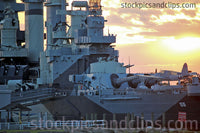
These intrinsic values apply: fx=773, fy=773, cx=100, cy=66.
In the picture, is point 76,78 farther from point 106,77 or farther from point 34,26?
point 34,26

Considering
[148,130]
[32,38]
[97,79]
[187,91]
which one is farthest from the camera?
[32,38]

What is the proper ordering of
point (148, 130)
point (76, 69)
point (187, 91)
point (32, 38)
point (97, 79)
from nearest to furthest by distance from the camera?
point (148, 130)
point (187, 91)
point (97, 79)
point (76, 69)
point (32, 38)

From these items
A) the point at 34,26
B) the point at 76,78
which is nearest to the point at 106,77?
the point at 76,78

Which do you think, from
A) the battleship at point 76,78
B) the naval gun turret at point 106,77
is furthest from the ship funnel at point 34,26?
the naval gun turret at point 106,77

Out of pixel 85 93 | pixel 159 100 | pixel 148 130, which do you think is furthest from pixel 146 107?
pixel 148 130

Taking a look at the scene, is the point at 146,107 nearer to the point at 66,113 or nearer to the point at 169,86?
the point at 169,86

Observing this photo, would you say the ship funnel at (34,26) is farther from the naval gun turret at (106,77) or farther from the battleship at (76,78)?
the naval gun turret at (106,77)

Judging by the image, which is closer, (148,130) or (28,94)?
(148,130)

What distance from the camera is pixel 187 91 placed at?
69.4 meters

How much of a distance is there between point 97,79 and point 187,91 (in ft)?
32.8

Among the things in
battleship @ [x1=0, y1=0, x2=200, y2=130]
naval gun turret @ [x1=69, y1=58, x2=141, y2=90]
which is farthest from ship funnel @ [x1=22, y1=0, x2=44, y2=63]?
naval gun turret @ [x1=69, y1=58, x2=141, y2=90]

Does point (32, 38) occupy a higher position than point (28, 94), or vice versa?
point (32, 38)

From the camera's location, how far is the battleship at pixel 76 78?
228 feet

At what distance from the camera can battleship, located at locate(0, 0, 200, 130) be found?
228 ft
